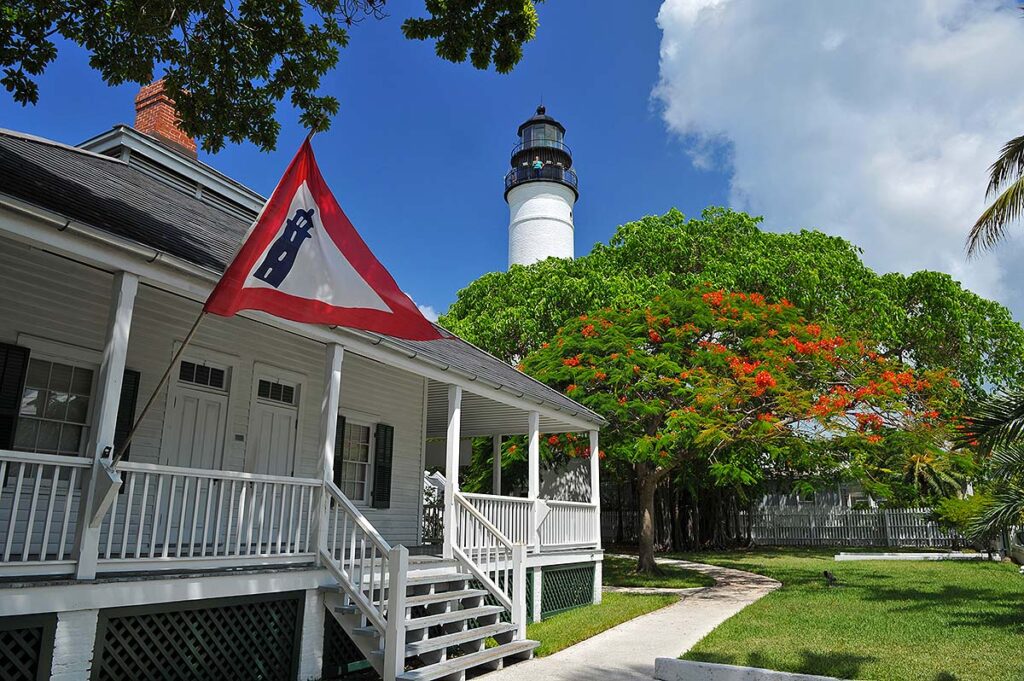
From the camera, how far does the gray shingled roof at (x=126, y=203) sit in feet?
21.2

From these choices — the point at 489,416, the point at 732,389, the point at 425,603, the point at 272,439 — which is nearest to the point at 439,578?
the point at 425,603

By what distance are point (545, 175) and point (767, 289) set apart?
814 inches

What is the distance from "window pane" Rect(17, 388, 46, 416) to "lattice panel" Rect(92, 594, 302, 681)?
9.51ft

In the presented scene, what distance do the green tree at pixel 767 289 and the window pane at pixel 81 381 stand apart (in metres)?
19.6

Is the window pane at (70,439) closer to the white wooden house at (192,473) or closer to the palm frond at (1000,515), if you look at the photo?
the white wooden house at (192,473)

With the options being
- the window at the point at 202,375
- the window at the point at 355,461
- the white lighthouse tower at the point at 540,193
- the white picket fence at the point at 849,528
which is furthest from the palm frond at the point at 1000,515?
the white lighthouse tower at the point at 540,193

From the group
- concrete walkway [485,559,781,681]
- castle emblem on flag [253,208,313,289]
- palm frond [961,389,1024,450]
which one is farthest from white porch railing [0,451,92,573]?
palm frond [961,389,1024,450]

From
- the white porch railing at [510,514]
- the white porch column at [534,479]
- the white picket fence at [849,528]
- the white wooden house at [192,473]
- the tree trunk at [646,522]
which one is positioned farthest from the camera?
the white picket fence at [849,528]

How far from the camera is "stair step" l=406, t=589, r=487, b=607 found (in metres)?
7.98

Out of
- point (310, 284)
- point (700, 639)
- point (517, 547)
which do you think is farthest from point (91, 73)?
point (700, 639)

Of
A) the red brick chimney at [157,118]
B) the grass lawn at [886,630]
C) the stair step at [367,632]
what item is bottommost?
the grass lawn at [886,630]

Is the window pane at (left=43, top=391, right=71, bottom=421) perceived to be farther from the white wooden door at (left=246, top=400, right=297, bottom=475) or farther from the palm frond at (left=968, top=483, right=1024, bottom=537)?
the palm frond at (left=968, top=483, right=1024, bottom=537)

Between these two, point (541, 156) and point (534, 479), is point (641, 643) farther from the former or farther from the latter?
point (541, 156)

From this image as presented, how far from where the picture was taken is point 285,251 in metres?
6.58
